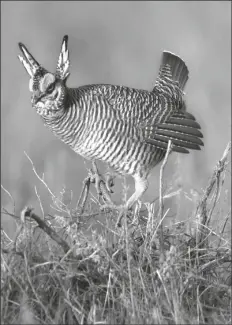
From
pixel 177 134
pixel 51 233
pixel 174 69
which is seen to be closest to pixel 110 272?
pixel 51 233

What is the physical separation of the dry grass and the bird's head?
0.71m

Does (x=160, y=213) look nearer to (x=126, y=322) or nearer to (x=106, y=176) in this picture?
(x=126, y=322)

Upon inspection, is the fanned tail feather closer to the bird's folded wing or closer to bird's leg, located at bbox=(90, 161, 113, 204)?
the bird's folded wing

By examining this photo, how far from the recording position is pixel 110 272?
3.65 meters

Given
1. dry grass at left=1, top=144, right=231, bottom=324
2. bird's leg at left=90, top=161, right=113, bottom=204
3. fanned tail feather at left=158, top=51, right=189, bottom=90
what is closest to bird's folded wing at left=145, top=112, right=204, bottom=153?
bird's leg at left=90, top=161, right=113, bottom=204

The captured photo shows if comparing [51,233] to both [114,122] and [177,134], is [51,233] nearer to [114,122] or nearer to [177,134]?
[114,122]

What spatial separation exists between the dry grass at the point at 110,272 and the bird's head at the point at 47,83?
0.71m

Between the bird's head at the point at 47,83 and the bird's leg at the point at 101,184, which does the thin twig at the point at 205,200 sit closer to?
the bird's leg at the point at 101,184

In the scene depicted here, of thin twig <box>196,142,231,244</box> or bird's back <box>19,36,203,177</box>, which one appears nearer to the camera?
thin twig <box>196,142,231,244</box>

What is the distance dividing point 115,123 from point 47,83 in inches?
20.0

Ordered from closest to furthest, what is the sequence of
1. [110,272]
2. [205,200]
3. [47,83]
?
[110,272] < [205,200] < [47,83]

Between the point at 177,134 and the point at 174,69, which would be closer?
the point at 177,134

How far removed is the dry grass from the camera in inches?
138

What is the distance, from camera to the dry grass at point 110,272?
3504 mm
